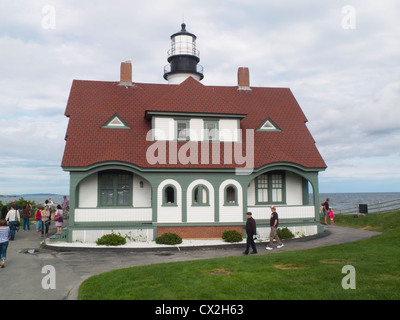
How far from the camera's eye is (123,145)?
61.8 feet

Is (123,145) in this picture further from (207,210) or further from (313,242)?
(313,242)

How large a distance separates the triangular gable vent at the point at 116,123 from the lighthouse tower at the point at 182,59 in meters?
8.44

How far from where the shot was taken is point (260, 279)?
8.66 metres

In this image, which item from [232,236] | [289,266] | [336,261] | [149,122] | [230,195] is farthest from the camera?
[149,122]

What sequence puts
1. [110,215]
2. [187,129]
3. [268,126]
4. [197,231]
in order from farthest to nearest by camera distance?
[268,126], [187,129], [197,231], [110,215]

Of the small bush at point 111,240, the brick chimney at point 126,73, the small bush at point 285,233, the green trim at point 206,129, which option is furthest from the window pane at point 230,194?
the brick chimney at point 126,73

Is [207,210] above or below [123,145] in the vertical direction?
below

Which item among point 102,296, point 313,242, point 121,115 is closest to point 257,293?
point 102,296

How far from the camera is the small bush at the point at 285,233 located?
1798 centimetres

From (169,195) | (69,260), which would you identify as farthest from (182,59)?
(69,260)

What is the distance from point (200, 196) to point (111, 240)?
Result: 513 centimetres

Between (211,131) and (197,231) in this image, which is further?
(211,131)

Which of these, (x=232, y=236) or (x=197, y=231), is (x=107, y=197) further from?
(x=232, y=236)
